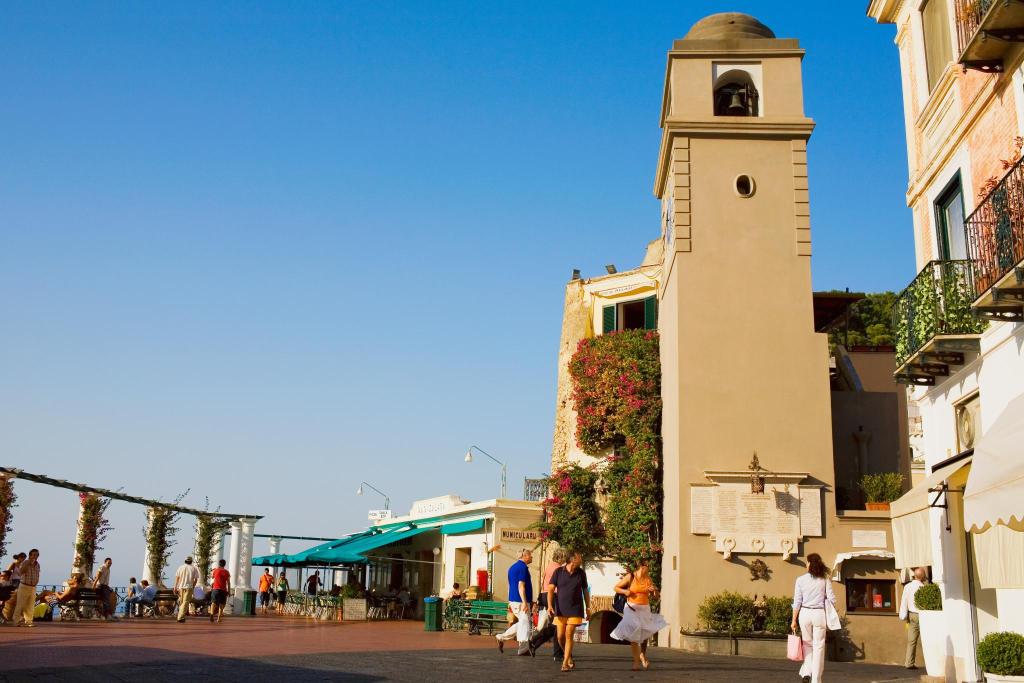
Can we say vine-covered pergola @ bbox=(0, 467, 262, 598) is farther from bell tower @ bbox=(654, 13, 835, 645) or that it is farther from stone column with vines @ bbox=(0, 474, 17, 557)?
bell tower @ bbox=(654, 13, 835, 645)

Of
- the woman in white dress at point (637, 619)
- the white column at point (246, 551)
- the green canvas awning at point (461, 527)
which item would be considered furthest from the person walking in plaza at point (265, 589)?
the woman in white dress at point (637, 619)

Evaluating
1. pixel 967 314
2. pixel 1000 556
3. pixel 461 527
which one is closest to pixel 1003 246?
pixel 967 314

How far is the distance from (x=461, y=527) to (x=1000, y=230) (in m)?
21.7

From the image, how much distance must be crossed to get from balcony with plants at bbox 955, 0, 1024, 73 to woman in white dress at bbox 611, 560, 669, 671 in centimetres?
828

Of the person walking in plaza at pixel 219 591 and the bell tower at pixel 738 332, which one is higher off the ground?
the bell tower at pixel 738 332

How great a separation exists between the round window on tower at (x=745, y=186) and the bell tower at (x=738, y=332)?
0.10ft

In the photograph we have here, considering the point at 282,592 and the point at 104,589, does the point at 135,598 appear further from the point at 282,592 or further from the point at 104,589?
the point at 282,592

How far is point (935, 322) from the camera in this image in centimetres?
1335

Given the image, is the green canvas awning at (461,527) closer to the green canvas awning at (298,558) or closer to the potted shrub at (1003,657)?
the green canvas awning at (298,558)

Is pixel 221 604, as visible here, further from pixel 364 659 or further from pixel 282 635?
pixel 364 659

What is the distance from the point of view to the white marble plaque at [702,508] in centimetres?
2097

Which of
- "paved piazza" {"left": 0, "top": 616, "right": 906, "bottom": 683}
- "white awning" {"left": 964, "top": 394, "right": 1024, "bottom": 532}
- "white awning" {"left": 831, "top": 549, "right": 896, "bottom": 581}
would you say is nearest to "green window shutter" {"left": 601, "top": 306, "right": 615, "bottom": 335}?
"white awning" {"left": 831, "top": 549, "right": 896, "bottom": 581}

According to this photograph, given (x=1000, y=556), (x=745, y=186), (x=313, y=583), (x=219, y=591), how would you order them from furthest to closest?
(x=313, y=583) < (x=219, y=591) < (x=745, y=186) < (x=1000, y=556)

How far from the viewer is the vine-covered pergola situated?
2292 cm
